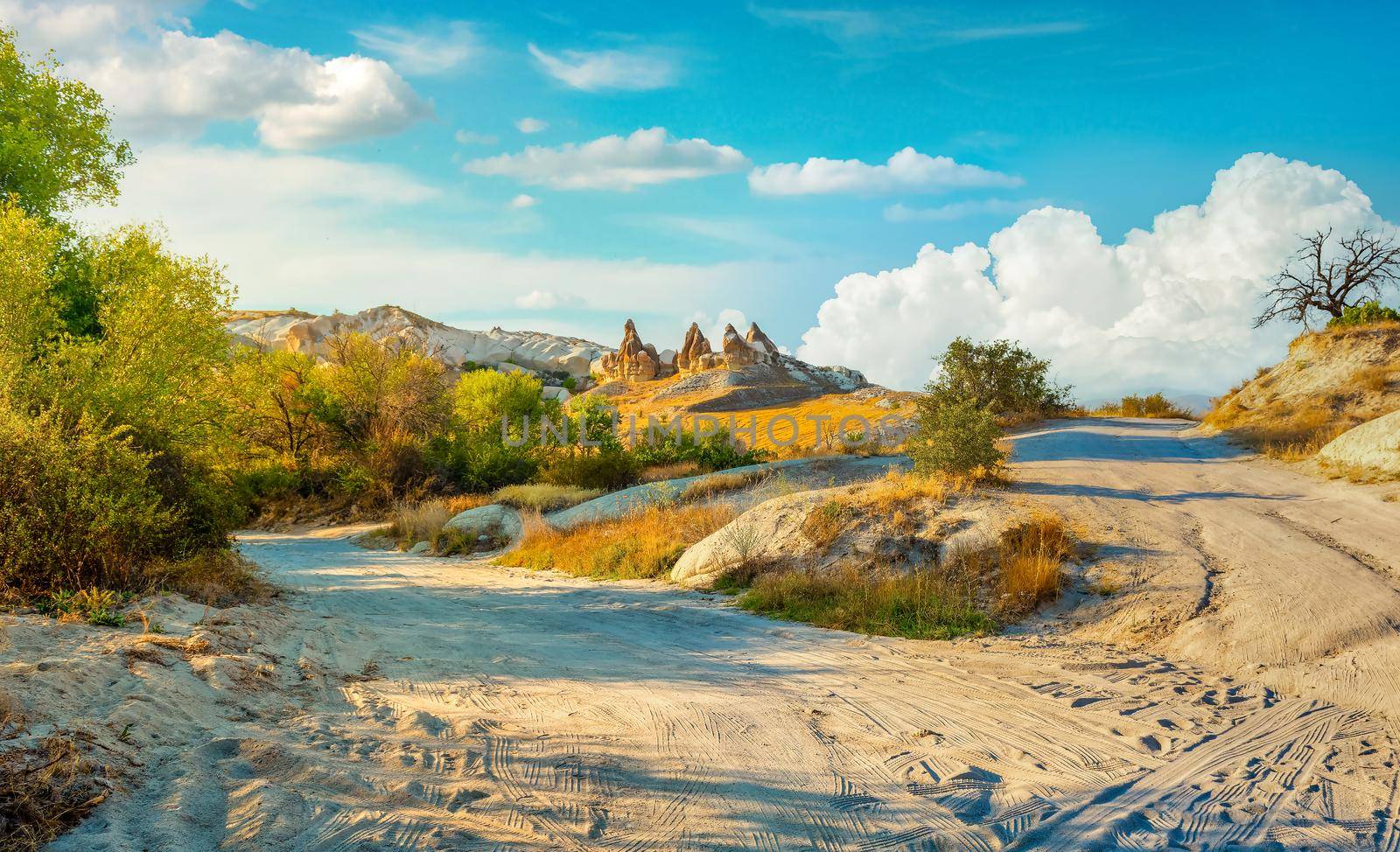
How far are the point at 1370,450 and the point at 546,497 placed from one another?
54.6 feet

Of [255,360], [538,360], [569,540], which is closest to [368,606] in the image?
[569,540]

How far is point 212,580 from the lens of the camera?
775 centimetres

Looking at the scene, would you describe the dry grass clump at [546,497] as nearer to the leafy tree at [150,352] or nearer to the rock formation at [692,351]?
the leafy tree at [150,352]

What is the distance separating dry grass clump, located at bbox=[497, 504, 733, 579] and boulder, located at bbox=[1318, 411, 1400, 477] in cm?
1026

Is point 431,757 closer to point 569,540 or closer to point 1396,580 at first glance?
point 1396,580

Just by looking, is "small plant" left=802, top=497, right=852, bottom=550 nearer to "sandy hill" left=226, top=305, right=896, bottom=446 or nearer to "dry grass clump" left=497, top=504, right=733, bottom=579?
"dry grass clump" left=497, top=504, right=733, bottom=579

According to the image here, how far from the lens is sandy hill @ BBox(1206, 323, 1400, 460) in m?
16.5

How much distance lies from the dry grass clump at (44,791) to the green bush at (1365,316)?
85.6 ft

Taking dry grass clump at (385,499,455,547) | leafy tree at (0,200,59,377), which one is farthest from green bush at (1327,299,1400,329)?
leafy tree at (0,200,59,377)

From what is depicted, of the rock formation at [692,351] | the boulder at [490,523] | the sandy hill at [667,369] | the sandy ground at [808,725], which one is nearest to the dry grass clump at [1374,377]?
the sandy ground at [808,725]

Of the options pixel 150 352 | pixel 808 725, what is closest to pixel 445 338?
pixel 150 352

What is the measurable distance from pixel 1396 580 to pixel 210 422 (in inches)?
539

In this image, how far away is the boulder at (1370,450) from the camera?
1199 cm

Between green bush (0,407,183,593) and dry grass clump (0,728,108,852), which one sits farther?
green bush (0,407,183,593)
